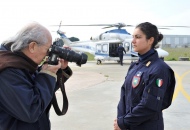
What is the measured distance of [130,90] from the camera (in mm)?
2355

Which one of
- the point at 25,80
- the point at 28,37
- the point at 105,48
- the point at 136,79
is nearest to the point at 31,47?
the point at 28,37

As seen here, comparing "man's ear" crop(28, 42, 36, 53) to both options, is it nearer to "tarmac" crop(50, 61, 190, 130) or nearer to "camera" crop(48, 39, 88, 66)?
"camera" crop(48, 39, 88, 66)

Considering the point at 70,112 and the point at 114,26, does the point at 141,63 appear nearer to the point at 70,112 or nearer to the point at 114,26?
the point at 70,112

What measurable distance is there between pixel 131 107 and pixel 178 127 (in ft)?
8.60

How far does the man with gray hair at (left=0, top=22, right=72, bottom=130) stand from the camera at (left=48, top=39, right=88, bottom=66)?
5 cm

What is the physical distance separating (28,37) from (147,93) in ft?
3.67

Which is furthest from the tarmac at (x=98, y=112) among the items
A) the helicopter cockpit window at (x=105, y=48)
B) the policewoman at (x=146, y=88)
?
the helicopter cockpit window at (x=105, y=48)

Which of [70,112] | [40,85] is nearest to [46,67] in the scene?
[40,85]

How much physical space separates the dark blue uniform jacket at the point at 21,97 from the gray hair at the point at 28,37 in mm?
174

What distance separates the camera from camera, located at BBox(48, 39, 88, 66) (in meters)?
1.81

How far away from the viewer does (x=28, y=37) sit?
5.35ft

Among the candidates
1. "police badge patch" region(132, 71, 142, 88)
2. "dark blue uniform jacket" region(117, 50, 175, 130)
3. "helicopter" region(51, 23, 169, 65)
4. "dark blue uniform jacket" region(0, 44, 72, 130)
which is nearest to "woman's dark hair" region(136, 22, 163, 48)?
"dark blue uniform jacket" region(117, 50, 175, 130)

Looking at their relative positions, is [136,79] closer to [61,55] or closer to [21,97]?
[61,55]

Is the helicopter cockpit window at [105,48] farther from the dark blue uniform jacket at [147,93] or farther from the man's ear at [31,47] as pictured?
the man's ear at [31,47]
